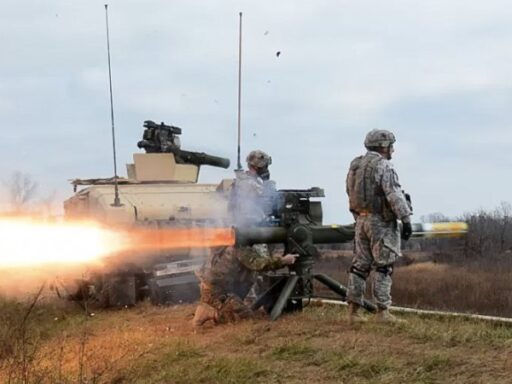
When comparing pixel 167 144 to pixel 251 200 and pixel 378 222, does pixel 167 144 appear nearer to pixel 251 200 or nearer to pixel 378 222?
pixel 251 200

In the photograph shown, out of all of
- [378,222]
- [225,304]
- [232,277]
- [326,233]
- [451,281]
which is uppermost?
[378,222]

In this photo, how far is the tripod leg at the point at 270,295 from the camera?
8.84m

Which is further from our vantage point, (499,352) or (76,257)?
(76,257)

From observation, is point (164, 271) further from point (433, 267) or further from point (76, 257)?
point (433, 267)

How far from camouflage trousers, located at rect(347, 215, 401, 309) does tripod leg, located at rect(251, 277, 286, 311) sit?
0.99m

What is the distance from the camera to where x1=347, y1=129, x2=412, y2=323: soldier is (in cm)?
784

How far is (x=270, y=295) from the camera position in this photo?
8914 mm

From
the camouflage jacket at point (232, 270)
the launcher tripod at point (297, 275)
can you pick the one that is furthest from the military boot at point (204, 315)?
the launcher tripod at point (297, 275)

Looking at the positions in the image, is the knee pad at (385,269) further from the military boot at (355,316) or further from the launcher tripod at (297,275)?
the launcher tripod at (297,275)

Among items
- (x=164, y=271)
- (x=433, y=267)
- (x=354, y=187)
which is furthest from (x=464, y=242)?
(x=354, y=187)

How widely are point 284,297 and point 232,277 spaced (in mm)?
732

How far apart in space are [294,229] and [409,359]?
2948 millimetres

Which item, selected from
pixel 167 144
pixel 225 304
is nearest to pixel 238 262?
pixel 225 304

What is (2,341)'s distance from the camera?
802 cm
